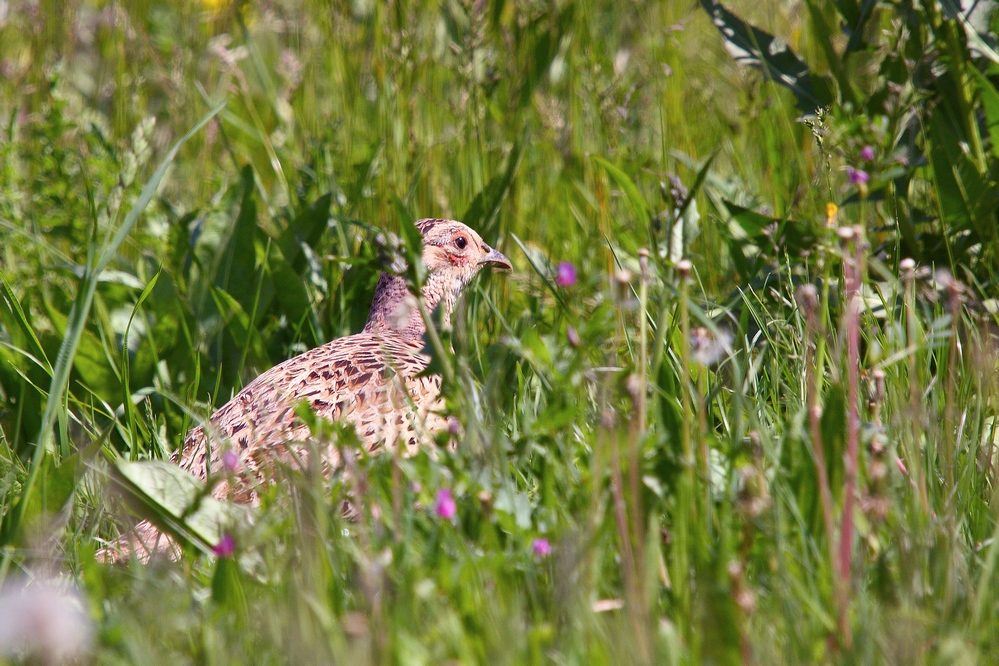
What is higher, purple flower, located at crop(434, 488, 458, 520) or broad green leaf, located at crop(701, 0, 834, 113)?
broad green leaf, located at crop(701, 0, 834, 113)

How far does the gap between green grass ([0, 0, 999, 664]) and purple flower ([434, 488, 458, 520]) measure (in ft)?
0.12

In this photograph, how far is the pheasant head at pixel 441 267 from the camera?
13.1 feet

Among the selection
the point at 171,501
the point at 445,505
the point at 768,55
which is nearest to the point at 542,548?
the point at 445,505

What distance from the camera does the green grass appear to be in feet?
5.86

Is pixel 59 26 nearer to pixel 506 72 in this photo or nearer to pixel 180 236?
pixel 180 236

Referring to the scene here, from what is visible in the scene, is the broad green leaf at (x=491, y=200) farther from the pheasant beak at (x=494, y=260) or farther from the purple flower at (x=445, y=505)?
the purple flower at (x=445, y=505)

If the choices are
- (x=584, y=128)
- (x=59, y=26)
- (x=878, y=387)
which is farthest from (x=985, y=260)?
(x=59, y=26)

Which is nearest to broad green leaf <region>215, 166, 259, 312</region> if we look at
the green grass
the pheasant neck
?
the green grass

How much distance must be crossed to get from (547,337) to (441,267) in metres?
2.08

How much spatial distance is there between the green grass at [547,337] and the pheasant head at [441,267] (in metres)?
0.12

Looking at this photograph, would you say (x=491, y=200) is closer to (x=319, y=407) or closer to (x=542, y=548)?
(x=319, y=407)

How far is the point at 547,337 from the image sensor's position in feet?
7.04

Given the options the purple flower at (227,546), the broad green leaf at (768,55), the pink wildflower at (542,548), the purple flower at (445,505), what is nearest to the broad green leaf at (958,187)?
the broad green leaf at (768,55)

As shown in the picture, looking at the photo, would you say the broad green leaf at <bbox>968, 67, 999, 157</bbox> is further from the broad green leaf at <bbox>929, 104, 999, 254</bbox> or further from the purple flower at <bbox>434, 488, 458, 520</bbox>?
the purple flower at <bbox>434, 488, 458, 520</bbox>
